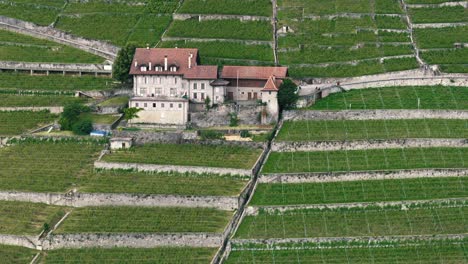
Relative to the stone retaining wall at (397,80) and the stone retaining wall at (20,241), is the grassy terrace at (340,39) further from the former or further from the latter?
the stone retaining wall at (20,241)

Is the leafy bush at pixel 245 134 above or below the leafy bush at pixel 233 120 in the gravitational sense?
below

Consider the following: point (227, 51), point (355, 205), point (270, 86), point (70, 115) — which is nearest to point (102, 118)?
point (70, 115)

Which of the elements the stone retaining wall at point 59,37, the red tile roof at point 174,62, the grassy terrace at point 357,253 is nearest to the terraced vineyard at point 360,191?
the grassy terrace at point 357,253

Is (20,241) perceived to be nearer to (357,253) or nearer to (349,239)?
(349,239)

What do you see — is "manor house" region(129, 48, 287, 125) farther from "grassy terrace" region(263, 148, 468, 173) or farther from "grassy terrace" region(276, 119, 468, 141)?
"grassy terrace" region(263, 148, 468, 173)

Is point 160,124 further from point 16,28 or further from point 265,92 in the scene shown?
point 16,28

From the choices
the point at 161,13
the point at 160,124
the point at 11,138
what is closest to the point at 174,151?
the point at 160,124

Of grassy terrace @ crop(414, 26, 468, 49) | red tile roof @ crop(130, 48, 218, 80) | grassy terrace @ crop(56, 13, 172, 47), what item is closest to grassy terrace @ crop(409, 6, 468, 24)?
grassy terrace @ crop(414, 26, 468, 49)
